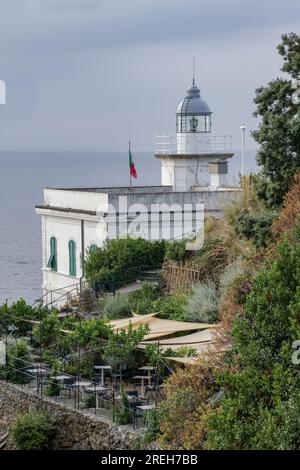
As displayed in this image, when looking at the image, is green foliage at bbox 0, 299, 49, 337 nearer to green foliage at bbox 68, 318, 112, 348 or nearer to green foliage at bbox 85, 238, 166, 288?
green foliage at bbox 68, 318, 112, 348

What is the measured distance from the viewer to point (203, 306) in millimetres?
29859

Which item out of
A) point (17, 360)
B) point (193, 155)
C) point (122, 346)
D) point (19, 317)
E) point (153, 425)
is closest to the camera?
point (153, 425)

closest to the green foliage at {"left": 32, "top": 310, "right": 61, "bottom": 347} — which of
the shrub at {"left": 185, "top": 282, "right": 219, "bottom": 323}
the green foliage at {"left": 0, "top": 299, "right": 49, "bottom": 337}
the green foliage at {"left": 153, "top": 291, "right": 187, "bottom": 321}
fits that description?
the green foliage at {"left": 0, "top": 299, "right": 49, "bottom": 337}

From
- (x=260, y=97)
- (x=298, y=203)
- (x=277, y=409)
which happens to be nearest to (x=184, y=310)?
(x=298, y=203)

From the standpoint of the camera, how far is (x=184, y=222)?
4281 cm

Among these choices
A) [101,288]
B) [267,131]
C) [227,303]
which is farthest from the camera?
[101,288]

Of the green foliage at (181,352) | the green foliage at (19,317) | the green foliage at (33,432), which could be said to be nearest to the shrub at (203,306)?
the green foliage at (181,352)

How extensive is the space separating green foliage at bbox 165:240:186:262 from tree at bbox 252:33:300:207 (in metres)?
3.69

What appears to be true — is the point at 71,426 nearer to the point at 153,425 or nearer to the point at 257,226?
the point at 153,425

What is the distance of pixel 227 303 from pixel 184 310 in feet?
14.7

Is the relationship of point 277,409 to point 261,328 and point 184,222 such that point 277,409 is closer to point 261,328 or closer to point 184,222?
point 261,328

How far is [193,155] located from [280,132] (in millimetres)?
22099

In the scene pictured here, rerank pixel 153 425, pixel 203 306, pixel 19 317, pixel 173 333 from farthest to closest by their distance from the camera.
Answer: pixel 19 317, pixel 203 306, pixel 173 333, pixel 153 425

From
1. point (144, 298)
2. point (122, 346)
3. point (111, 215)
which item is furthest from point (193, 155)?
point (122, 346)
